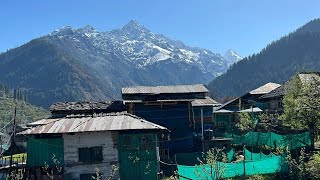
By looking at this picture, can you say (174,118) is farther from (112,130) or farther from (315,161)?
(315,161)

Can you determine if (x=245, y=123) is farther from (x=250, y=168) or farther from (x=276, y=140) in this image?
(x=250, y=168)

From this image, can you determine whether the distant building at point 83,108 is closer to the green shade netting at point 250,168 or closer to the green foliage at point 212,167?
the green shade netting at point 250,168

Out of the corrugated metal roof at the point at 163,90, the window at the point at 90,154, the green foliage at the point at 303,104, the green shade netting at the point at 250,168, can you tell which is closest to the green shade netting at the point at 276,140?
the green foliage at the point at 303,104

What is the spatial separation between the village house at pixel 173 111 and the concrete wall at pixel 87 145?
15089 millimetres

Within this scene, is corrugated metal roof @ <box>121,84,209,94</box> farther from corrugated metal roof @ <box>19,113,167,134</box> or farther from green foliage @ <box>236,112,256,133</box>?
corrugated metal roof @ <box>19,113,167,134</box>

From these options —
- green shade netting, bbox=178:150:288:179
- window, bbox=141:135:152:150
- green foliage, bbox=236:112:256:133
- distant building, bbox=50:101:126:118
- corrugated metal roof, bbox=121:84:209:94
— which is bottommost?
green shade netting, bbox=178:150:288:179

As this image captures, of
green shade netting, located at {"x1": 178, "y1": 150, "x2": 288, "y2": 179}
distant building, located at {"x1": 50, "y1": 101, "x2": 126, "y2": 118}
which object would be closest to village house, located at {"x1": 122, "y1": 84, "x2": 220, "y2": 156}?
distant building, located at {"x1": 50, "y1": 101, "x2": 126, "y2": 118}

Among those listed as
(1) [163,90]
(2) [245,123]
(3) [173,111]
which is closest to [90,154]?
(3) [173,111]

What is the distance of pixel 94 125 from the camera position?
34.2m

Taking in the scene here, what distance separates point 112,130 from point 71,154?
4.10 m

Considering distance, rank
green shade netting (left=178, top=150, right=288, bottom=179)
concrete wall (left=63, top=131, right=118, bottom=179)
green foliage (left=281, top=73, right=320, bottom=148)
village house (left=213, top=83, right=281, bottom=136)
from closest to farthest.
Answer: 1. green shade netting (left=178, top=150, right=288, bottom=179)
2. green foliage (left=281, top=73, right=320, bottom=148)
3. concrete wall (left=63, top=131, right=118, bottom=179)
4. village house (left=213, top=83, right=281, bottom=136)

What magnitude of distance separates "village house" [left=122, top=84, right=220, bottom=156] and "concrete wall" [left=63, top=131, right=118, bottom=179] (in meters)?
15.1

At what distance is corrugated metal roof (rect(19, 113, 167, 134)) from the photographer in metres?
33.3

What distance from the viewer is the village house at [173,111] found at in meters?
50.4
